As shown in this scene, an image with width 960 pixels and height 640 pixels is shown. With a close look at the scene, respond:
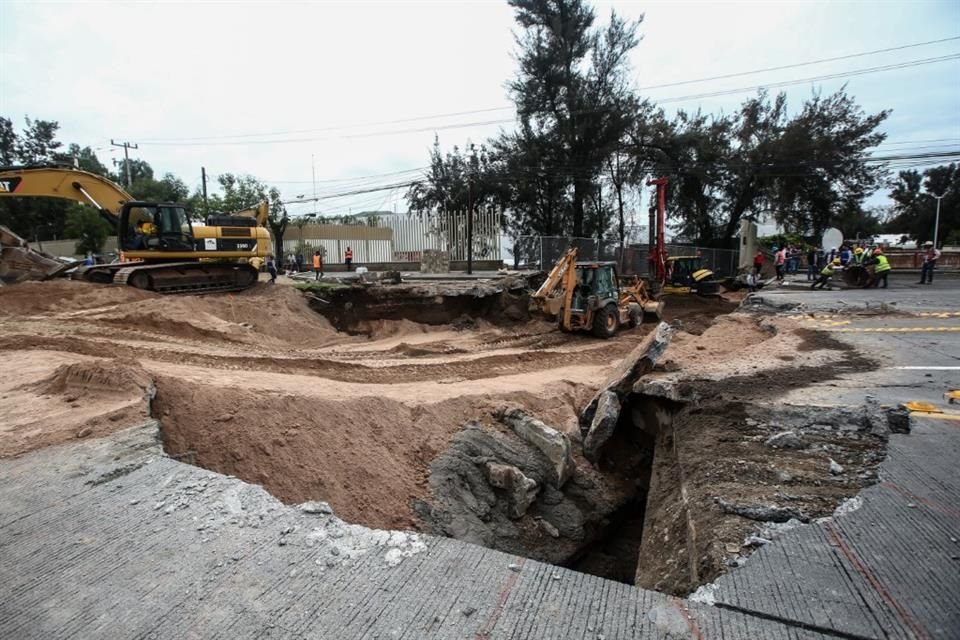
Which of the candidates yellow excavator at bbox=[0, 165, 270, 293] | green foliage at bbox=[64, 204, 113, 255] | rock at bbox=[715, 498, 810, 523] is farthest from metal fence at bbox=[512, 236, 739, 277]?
green foliage at bbox=[64, 204, 113, 255]

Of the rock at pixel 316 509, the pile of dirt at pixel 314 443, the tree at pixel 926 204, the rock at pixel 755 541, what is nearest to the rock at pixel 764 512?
the rock at pixel 755 541

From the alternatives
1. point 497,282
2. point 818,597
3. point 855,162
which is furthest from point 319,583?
point 855,162

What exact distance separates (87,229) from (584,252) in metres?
32.0

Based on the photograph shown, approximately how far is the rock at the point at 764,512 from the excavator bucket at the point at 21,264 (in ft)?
54.0

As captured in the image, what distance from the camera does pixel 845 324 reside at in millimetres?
10188

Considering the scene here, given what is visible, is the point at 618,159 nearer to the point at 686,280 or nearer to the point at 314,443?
the point at 686,280

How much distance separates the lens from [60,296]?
1155 centimetres

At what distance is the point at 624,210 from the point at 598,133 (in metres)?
6.98

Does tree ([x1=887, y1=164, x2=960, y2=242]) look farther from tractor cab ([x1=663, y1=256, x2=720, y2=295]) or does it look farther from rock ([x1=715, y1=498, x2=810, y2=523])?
rock ([x1=715, y1=498, x2=810, y2=523])

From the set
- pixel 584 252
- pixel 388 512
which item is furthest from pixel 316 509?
pixel 584 252

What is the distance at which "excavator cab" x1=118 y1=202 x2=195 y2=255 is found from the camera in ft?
43.5

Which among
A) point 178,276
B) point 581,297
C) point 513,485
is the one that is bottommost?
point 513,485

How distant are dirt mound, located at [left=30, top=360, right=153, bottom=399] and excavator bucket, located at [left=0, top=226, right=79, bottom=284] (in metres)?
10.8

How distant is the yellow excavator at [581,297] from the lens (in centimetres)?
1254
